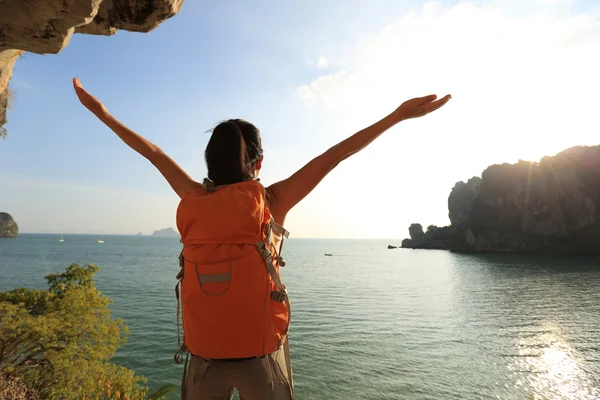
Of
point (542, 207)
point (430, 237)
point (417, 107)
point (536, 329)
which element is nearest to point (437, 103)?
point (417, 107)

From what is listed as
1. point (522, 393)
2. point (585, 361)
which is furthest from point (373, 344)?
point (585, 361)

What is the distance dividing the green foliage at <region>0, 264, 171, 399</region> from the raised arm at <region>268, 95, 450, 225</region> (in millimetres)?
13694

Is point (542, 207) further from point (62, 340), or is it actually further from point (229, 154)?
point (229, 154)

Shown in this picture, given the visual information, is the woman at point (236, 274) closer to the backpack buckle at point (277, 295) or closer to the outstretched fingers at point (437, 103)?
the backpack buckle at point (277, 295)

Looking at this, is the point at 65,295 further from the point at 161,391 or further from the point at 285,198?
the point at 285,198

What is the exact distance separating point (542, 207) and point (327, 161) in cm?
9806

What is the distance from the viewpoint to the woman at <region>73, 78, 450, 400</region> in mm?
1412

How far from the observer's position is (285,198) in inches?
64.5

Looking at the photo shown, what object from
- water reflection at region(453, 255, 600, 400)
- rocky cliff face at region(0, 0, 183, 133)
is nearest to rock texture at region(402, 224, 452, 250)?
water reflection at region(453, 255, 600, 400)

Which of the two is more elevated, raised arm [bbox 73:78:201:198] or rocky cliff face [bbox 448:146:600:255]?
rocky cliff face [bbox 448:146:600:255]

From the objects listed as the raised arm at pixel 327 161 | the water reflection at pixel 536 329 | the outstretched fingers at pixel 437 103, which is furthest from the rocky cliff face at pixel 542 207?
the raised arm at pixel 327 161

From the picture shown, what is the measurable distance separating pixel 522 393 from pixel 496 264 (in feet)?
210

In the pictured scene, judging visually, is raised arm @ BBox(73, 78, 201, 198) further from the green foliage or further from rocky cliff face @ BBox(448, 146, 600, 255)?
rocky cliff face @ BBox(448, 146, 600, 255)

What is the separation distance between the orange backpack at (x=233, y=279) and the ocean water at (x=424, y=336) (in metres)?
19.0
